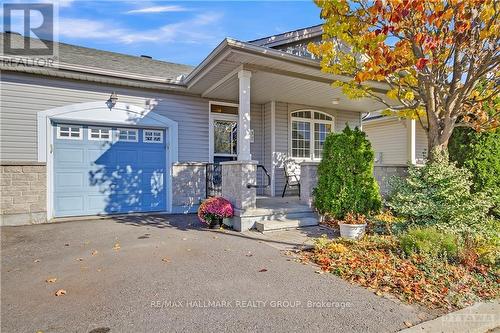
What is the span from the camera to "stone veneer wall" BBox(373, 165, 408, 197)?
25.5ft

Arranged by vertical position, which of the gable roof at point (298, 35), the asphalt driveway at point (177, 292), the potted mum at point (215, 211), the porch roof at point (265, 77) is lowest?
the asphalt driveway at point (177, 292)

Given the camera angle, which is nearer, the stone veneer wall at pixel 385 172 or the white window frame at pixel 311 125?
the stone veneer wall at pixel 385 172

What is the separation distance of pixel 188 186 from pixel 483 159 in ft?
22.8

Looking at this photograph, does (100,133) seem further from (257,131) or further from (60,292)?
(60,292)

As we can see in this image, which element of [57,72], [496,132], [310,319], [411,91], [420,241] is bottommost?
[310,319]

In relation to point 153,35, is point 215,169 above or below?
below

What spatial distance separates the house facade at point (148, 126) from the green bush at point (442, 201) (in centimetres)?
222

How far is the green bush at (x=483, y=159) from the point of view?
5.84 metres

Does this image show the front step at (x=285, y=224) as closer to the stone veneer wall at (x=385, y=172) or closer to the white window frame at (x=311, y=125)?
the stone veneer wall at (x=385, y=172)

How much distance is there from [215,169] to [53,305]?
5.61 meters

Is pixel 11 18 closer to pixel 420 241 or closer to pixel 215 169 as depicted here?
pixel 215 169

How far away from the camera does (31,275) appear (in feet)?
11.2

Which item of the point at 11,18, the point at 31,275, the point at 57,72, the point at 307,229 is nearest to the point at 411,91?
the point at 307,229

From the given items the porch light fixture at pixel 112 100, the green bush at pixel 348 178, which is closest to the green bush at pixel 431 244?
the green bush at pixel 348 178
